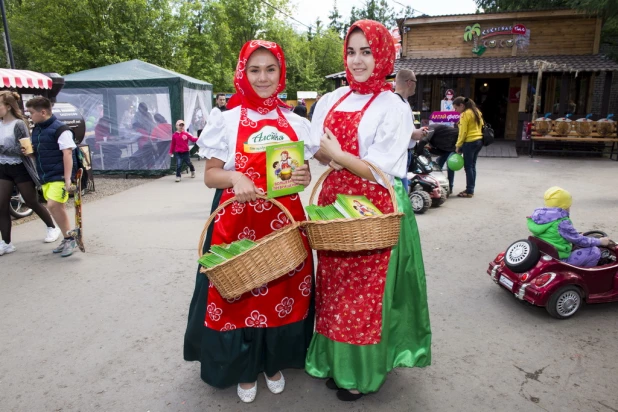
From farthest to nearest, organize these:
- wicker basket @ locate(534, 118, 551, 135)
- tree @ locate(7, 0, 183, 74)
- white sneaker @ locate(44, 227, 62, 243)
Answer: tree @ locate(7, 0, 183, 74) < wicker basket @ locate(534, 118, 551, 135) < white sneaker @ locate(44, 227, 62, 243)

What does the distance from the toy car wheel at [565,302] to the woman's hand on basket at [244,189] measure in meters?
2.74

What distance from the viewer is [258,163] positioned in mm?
2441

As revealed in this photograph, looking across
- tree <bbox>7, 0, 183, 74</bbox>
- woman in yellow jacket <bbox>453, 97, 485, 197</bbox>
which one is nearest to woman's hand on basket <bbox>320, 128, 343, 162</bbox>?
woman in yellow jacket <bbox>453, 97, 485, 197</bbox>

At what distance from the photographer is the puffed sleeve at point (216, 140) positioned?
8.05 ft

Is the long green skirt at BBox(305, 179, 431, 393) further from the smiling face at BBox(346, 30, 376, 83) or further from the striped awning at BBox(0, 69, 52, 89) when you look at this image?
the striped awning at BBox(0, 69, 52, 89)

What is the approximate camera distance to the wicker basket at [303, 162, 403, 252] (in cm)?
212

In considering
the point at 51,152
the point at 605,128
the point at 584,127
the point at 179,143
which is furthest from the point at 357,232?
the point at 605,128

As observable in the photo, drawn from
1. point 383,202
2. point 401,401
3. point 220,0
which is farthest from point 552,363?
point 220,0

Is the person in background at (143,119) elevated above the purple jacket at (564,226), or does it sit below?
above

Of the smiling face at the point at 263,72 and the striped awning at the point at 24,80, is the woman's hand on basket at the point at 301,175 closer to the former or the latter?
the smiling face at the point at 263,72

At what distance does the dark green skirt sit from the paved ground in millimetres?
207

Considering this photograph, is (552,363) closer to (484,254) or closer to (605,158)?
(484,254)

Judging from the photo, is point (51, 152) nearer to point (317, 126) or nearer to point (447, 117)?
point (317, 126)

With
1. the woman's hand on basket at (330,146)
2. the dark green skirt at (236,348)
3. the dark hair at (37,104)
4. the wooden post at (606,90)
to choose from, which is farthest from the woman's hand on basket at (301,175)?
the wooden post at (606,90)
